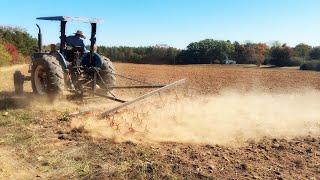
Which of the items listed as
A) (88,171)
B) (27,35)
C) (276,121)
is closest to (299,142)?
(276,121)

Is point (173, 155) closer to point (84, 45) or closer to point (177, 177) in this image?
point (177, 177)

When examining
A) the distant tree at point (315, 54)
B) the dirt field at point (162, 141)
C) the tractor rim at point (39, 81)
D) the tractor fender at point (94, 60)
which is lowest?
the dirt field at point (162, 141)

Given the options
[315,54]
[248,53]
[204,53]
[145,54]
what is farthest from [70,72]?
[248,53]

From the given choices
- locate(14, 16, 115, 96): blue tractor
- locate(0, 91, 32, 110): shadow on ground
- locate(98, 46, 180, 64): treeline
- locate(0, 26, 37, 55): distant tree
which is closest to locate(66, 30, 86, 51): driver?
locate(14, 16, 115, 96): blue tractor

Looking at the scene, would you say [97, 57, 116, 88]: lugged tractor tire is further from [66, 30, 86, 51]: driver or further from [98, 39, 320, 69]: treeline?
[98, 39, 320, 69]: treeline

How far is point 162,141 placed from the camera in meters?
7.38

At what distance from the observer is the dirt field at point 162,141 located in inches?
231

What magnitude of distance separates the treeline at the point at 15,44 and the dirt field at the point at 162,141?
69.1 feet

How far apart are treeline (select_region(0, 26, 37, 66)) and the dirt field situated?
69.1 ft

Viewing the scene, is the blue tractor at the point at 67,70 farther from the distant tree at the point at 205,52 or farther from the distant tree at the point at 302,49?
the distant tree at the point at 302,49

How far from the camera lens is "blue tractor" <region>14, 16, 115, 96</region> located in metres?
10.4

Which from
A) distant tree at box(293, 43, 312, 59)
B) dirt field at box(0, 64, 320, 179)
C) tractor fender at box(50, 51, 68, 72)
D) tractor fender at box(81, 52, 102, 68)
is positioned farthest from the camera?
distant tree at box(293, 43, 312, 59)

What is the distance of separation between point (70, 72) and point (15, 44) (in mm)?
25813

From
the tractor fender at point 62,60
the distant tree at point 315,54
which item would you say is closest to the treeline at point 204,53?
the distant tree at point 315,54
